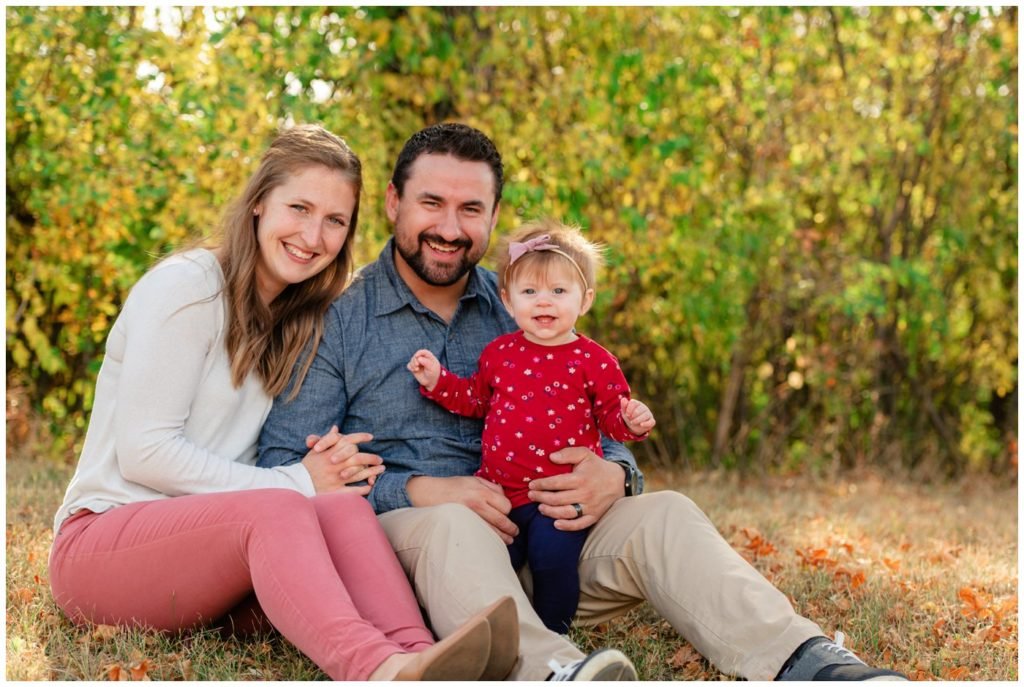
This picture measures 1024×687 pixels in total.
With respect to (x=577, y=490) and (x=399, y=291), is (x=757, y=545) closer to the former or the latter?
(x=577, y=490)

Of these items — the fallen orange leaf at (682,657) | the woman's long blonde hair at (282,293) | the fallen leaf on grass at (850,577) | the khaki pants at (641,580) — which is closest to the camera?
the khaki pants at (641,580)

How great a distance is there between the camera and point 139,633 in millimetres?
2586

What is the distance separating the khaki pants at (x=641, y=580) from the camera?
243cm

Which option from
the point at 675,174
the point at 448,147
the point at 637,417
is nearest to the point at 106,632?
the point at 637,417

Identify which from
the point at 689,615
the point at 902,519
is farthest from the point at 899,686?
→ the point at 902,519

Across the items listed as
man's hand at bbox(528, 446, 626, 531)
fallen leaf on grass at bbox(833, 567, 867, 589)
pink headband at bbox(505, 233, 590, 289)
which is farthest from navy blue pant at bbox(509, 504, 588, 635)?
fallen leaf on grass at bbox(833, 567, 867, 589)

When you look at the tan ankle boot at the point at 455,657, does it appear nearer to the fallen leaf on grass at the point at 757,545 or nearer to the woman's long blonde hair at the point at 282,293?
the woman's long blonde hair at the point at 282,293

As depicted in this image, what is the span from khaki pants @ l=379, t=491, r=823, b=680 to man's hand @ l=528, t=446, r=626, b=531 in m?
0.06

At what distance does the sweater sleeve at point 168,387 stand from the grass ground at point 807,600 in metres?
0.38

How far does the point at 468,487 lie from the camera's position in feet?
9.14

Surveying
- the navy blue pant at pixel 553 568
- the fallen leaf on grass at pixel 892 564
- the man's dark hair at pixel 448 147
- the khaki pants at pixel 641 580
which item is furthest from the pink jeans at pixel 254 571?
the fallen leaf on grass at pixel 892 564

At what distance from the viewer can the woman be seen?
2.30 metres

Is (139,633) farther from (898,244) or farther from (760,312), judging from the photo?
(898,244)

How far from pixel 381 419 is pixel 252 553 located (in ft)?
2.29
